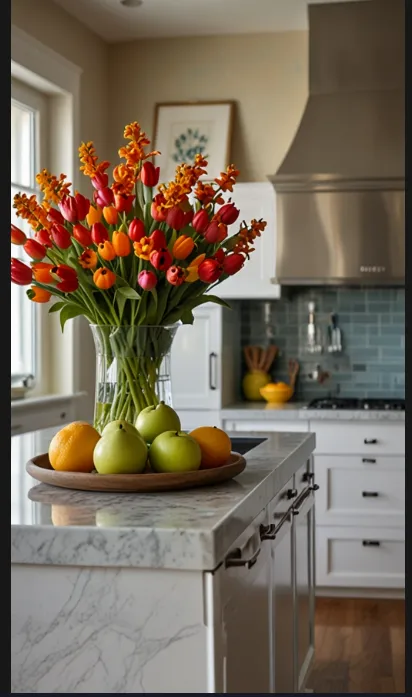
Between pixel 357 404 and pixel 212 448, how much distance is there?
307cm

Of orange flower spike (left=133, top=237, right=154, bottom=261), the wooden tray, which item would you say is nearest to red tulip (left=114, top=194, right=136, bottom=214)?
orange flower spike (left=133, top=237, right=154, bottom=261)

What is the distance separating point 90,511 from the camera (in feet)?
5.63

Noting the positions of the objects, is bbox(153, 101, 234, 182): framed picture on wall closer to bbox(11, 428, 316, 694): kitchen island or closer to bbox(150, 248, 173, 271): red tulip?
bbox(150, 248, 173, 271): red tulip

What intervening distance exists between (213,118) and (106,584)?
4.11 meters

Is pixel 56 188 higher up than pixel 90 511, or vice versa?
pixel 56 188

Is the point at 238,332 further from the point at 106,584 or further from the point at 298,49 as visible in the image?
the point at 106,584

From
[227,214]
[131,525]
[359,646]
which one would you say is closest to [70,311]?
[227,214]

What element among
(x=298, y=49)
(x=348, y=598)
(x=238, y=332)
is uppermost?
(x=298, y=49)

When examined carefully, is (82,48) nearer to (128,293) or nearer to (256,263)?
(256,263)

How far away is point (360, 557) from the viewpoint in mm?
4684

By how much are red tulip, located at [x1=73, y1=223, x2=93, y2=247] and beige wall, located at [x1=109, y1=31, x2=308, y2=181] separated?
11.1ft

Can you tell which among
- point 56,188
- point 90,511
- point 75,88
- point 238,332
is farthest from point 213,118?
point 90,511

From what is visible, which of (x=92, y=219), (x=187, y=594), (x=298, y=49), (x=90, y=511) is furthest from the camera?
(x=298, y=49)

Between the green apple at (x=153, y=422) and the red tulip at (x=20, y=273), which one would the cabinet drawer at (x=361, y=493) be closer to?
the green apple at (x=153, y=422)
